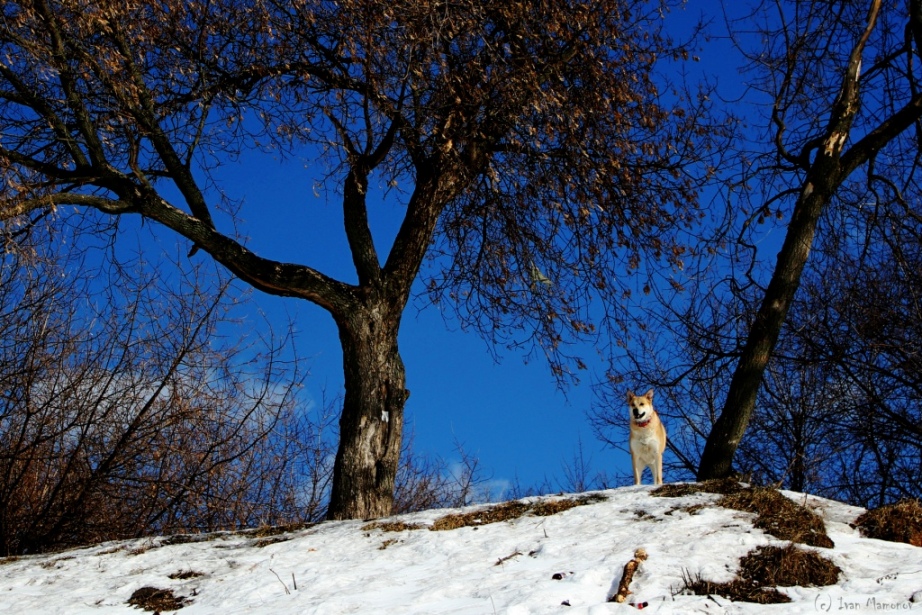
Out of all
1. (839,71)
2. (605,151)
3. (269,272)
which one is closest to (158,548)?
(269,272)

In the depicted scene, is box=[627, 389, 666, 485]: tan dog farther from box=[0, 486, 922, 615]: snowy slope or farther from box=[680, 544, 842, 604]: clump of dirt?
box=[680, 544, 842, 604]: clump of dirt

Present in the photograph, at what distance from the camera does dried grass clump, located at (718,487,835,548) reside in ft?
18.8

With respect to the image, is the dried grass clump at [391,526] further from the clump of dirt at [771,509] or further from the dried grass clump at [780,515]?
the dried grass clump at [780,515]

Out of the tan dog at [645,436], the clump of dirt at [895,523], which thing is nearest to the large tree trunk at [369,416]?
the tan dog at [645,436]

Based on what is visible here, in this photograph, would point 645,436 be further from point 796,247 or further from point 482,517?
point 796,247

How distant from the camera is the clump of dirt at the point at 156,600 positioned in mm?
5855

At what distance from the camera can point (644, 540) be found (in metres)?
5.81

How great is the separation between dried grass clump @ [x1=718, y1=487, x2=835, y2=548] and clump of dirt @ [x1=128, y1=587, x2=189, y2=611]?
4.32 m

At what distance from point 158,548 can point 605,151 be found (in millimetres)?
6935

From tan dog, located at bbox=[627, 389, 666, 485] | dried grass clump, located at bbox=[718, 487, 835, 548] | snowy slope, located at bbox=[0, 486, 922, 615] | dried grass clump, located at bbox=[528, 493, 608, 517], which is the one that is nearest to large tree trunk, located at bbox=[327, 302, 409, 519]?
snowy slope, located at bbox=[0, 486, 922, 615]

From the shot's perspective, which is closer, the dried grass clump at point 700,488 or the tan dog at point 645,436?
the dried grass clump at point 700,488

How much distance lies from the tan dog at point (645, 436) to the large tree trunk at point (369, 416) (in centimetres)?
269

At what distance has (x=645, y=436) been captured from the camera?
8.58 m

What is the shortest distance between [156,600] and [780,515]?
15.6ft
